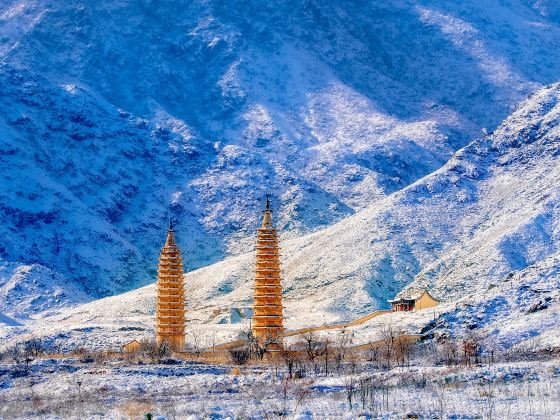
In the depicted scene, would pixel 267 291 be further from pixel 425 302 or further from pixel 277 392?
pixel 277 392

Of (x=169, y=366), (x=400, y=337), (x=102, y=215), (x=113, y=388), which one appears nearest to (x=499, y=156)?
(x=102, y=215)

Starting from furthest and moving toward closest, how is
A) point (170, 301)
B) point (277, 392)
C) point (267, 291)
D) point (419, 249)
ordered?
point (419, 249), point (170, 301), point (267, 291), point (277, 392)

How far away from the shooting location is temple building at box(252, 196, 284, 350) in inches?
4018

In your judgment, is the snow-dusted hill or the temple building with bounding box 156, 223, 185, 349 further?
the snow-dusted hill

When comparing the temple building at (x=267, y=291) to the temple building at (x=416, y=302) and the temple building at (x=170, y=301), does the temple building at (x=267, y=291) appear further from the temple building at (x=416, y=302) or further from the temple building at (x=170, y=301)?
the temple building at (x=416, y=302)

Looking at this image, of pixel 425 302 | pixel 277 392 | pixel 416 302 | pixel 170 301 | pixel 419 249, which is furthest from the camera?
pixel 419 249

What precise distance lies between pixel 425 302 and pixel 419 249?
29.7 metres

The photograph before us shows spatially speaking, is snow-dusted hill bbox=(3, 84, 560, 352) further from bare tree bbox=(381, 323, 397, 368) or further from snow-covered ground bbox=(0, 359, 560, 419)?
snow-covered ground bbox=(0, 359, 560, 419)

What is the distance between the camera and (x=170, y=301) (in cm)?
10844

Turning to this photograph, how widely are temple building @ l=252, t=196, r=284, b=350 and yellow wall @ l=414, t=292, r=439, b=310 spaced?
604 inches

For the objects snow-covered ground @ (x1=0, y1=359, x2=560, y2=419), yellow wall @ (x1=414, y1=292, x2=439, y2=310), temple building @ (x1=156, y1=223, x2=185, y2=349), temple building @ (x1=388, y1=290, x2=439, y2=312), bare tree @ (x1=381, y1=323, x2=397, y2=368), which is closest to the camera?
snow-covered ground @ (x1=0, y1=359, x2=560, y2=419)

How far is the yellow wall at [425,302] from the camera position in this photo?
11350cm

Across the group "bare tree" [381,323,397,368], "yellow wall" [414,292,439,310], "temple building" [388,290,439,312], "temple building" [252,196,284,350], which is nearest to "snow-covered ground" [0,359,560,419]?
"bare tree" [381,323,397,368]

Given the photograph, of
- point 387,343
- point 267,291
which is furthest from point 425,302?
point 387,343
